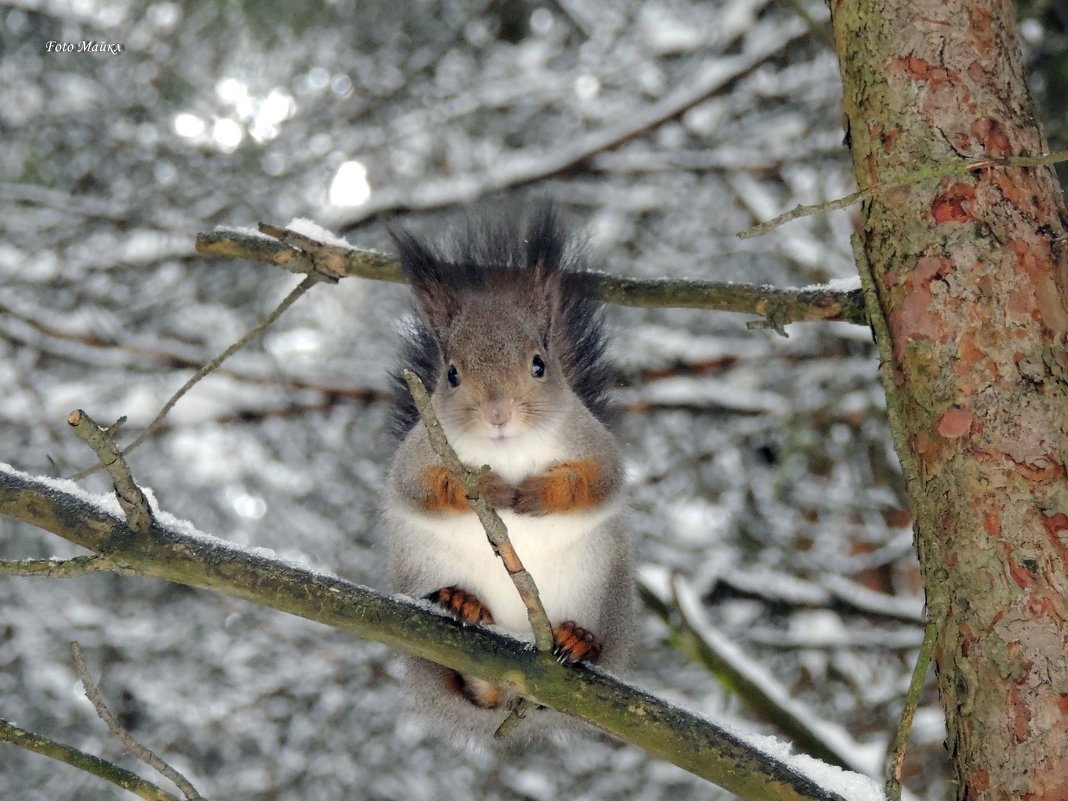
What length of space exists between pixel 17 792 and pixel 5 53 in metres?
2.07

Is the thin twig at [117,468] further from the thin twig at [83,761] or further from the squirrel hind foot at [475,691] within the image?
the squirrel hind foot at [475,691]

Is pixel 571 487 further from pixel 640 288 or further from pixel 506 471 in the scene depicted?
pixel 640 288

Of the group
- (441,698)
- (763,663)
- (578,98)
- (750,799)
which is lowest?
(750,799)

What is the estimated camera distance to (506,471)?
1.68 meters

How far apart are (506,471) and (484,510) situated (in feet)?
1.62

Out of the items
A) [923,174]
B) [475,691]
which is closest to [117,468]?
[475,691]

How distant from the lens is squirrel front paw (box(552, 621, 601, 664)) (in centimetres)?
149

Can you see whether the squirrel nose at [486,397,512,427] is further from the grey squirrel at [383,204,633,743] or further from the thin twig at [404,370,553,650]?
the thin twig at [404,370,553,650]

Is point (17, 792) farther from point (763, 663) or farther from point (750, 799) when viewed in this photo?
point (750, 799)

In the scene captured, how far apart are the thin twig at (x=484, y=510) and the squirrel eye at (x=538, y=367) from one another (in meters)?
0.50

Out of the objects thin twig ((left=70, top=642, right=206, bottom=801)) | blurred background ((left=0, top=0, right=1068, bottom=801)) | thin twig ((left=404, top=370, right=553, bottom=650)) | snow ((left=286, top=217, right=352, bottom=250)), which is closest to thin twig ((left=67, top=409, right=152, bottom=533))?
thin twig ((left=70, top=642, right=206, bottom=801))

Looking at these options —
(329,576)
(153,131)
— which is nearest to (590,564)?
(329,576)

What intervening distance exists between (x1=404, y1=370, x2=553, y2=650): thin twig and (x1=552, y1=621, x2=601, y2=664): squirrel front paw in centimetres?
14

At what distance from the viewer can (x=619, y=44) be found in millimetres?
3707
